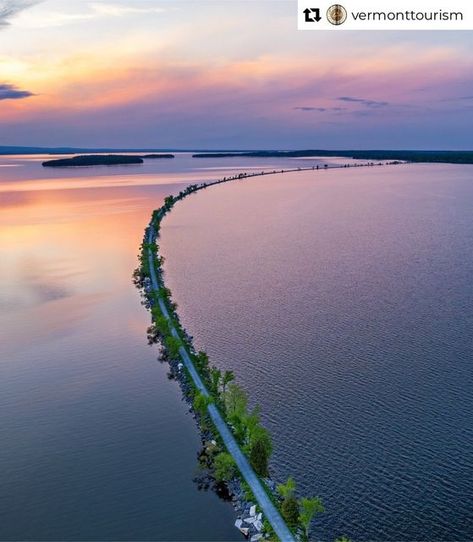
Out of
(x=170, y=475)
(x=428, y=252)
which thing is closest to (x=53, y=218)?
(x=428, y=252)

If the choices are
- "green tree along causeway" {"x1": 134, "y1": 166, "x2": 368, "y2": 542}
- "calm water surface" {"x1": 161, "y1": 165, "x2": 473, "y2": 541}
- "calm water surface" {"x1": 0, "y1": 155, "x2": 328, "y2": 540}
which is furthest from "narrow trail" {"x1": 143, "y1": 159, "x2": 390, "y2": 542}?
"calm water surface" {"x1": 161, "y1": 165, "x2": 473, "y2": 541}

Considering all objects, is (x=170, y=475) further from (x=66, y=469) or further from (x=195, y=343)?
(x=195, y=343)

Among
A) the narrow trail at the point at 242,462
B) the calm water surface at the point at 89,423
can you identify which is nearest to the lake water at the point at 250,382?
the calm water surface at the point at 89,423

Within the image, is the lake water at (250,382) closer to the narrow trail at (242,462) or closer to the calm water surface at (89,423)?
the calm water surface at (89,423)

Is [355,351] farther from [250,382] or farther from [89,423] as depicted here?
[89,423]

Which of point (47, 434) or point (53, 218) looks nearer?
point (47, 434)
